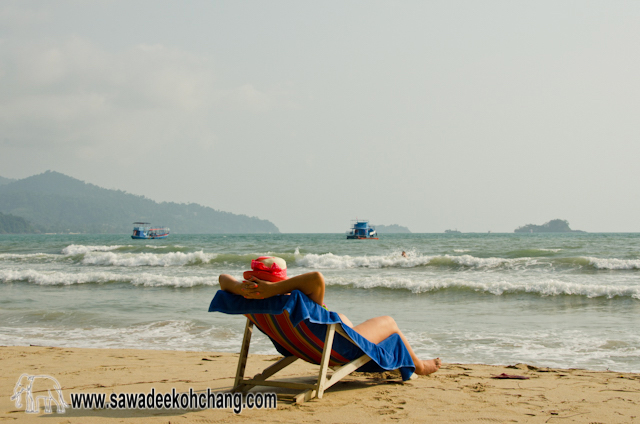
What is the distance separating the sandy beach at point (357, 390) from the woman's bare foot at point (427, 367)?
6cm

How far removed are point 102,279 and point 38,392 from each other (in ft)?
38.1

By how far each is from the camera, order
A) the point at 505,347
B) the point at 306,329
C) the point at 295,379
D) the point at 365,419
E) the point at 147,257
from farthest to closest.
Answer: the point at 147,257 < the point at 505,347 < the point at 295,379 < the point at 306,329 < the point at 365,419

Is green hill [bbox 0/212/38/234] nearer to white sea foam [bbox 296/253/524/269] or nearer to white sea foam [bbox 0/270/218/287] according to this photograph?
white sea foam [bbox 0/270/218/287]

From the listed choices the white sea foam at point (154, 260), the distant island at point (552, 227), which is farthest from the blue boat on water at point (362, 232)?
the distant island at point (552, 227)

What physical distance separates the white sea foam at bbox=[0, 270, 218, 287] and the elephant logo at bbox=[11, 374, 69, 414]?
29.8 ft

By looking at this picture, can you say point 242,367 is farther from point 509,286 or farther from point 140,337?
point 509,286

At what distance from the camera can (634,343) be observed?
6180 mm

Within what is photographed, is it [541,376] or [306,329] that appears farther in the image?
[541,376]

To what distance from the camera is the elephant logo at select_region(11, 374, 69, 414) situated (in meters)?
3.53

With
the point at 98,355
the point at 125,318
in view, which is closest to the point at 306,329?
the point at 98,355

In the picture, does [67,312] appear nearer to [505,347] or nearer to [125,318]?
[125,318]

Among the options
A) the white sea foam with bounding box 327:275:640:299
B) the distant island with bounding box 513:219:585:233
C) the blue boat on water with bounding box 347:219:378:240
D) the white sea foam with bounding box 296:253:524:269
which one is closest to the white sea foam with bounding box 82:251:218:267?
the white sea foam with bounding box 296:253:524:269

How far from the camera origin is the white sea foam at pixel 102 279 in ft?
45.3

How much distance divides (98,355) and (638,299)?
10465 mm
